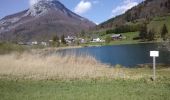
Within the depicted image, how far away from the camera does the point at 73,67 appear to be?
30141 millimetres

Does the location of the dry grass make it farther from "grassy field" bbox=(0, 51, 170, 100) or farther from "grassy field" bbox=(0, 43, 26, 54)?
"grassy field" bbox=(0, 43, 26, 54)

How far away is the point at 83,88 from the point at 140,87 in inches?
121

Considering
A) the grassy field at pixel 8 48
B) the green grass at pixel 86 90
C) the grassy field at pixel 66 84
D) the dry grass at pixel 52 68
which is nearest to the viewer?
the green grass at pixel 86 90

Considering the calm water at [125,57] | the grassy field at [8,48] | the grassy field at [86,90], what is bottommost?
the calm water at [125,57]

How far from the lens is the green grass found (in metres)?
16.6

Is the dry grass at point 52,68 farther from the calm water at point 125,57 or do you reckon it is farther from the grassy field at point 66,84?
the calm water at point 125,57

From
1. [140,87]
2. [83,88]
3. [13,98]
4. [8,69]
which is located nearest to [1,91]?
[13,98]

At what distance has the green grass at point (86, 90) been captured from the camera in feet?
54.5

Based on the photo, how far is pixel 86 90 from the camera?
61.2 ft

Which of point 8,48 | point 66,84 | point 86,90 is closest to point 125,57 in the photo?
point 8,48

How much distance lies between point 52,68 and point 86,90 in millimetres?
11627

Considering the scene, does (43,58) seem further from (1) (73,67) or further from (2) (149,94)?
(2) (149,94)

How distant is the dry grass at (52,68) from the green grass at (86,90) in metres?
3.35

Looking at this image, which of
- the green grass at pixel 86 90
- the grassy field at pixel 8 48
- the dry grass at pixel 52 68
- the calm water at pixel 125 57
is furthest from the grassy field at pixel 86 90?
the grassy field at pixel 8 48
